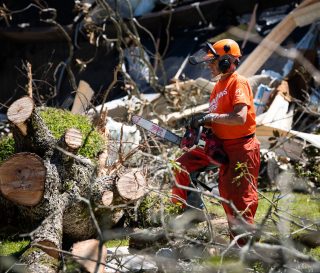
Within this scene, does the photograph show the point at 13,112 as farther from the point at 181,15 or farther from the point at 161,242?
the point at 181,15

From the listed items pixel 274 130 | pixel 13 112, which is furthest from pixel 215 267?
pixel 274 130

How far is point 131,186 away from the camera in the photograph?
17.8 feet

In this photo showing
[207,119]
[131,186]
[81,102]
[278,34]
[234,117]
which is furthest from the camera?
[278,34]

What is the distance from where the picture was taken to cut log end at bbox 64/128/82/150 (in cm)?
537

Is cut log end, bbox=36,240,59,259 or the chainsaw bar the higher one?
the chainsaw bar

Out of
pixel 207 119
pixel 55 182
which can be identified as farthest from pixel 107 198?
pixel 207 119

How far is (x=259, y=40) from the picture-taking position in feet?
30.0

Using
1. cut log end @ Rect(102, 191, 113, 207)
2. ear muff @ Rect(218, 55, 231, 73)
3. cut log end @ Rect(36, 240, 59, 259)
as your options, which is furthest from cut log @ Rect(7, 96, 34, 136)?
ear muff @ Rect(218, 55, 231, 73)

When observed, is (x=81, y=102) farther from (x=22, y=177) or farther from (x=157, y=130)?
(x=22, y=177)

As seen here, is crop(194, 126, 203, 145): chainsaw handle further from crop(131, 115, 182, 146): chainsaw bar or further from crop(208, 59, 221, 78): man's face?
crop(208, 59, 221, 78): man's face

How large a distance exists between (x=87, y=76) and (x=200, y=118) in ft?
18.6

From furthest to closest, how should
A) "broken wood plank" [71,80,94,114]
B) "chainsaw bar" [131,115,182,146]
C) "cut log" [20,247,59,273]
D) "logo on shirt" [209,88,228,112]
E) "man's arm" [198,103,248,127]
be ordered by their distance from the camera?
"broken wood plank" [71,80,94,114] → "chainsaw bar" [131,115,182,146] → "logo on shirt" [209,88,228,112] → "man's arm" [198,103,248,127] → "cut log" [20,247,59,273]

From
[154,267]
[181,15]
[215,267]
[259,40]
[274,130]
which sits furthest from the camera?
[181,15]

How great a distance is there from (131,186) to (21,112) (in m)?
1.12
